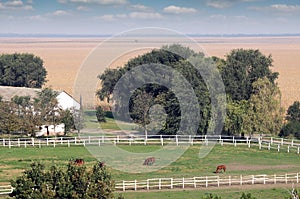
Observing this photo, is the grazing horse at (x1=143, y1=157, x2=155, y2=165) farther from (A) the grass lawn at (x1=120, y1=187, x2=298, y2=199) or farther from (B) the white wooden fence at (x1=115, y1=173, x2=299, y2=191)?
(A) the grass lawn at (x1=120, y1=187, x2=298, y2=199)

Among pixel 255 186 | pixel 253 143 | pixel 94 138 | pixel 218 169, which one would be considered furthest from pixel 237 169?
pixel 94 138

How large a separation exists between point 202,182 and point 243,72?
909 inches

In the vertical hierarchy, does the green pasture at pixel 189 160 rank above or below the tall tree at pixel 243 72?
below

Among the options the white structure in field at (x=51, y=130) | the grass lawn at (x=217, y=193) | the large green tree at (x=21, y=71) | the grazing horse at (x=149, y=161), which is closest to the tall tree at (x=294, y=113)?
the white structure in field at (x=51, y=130)

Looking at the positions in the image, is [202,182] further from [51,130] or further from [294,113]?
[294,113]

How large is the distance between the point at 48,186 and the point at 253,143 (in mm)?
27282

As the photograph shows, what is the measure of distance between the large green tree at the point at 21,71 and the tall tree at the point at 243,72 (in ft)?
92.1

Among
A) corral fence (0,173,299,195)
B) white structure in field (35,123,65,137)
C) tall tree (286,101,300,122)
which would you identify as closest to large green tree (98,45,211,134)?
white structure in field (35,123,65,137)

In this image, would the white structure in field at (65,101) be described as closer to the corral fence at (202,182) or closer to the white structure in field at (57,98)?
the white structure in field at (57,98)

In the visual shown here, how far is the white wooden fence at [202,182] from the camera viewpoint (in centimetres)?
3384

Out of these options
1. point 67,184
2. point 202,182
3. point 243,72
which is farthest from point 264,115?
point 67,184

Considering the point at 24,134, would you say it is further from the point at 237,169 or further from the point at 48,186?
the point at 48,186

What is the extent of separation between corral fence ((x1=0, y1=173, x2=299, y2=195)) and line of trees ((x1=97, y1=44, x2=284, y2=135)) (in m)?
14.2

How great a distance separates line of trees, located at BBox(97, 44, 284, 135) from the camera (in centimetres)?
5016
